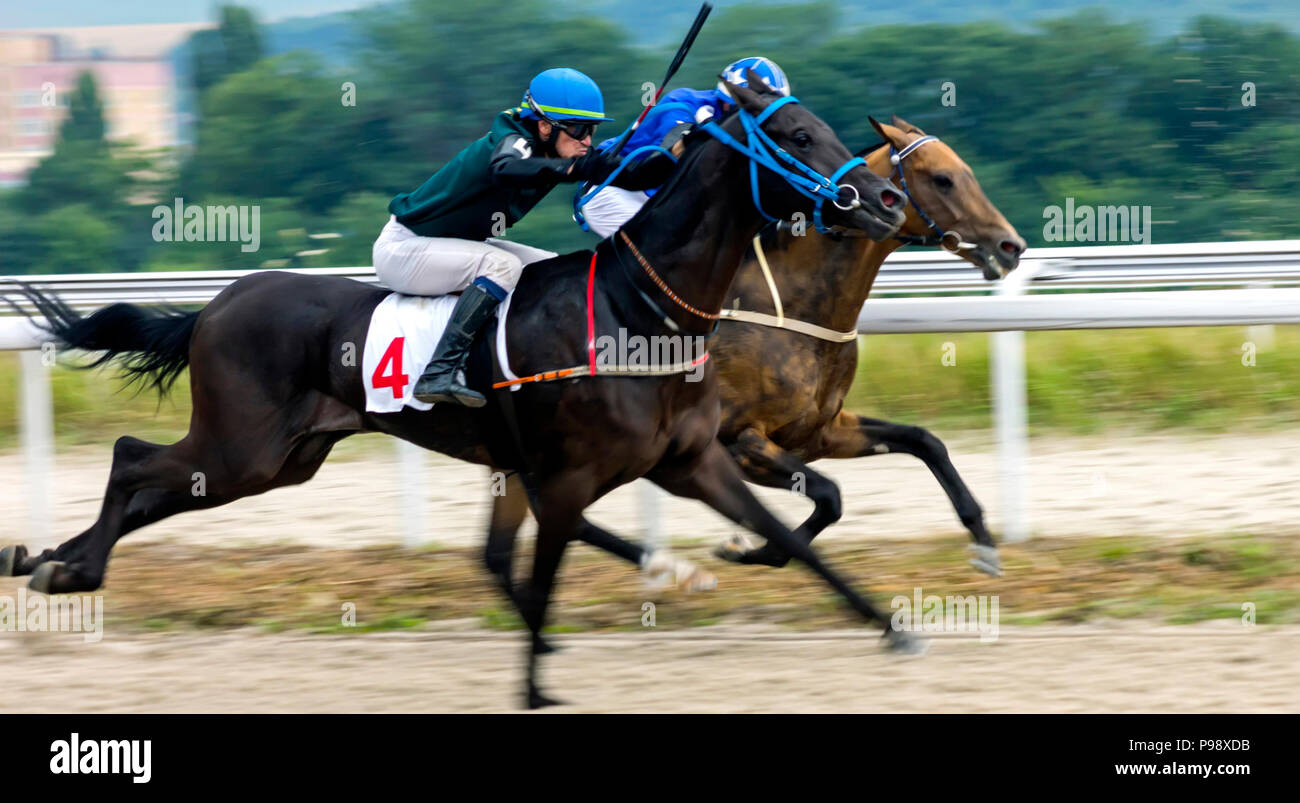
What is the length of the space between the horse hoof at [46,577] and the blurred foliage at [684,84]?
7.92 m

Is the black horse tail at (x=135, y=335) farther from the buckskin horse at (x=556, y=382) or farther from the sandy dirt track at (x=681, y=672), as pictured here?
the sandy dirt track at (x=681, y=672)

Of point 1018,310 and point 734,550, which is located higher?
point 1018,310

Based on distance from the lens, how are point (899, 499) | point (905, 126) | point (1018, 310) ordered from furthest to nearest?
1. point (899, 499)
2. point (1018, 310)
3. point (905, 126)

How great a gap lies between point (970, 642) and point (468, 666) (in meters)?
1.67

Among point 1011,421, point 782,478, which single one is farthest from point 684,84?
point 782,478

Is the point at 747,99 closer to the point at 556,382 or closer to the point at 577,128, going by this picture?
the point at 577,128

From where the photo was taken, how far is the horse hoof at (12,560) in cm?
519

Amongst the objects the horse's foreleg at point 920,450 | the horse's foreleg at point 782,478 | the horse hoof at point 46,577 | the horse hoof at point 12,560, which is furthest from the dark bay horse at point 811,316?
the horse hoof at point 12,560

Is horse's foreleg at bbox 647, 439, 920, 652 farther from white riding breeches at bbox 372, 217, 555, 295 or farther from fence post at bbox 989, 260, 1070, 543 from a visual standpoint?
fence post at bbox 989, 260, 1070, 543

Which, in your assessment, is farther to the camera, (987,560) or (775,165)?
(987,560)

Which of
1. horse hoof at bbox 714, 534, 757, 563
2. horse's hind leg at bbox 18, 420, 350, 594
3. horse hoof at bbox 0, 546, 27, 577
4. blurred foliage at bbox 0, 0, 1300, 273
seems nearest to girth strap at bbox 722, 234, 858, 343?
horse hoof at bbox 714, 534, 757, 563

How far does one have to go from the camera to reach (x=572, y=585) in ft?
20.0

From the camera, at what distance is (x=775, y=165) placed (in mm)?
4242

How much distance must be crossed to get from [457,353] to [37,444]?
3015 mm
